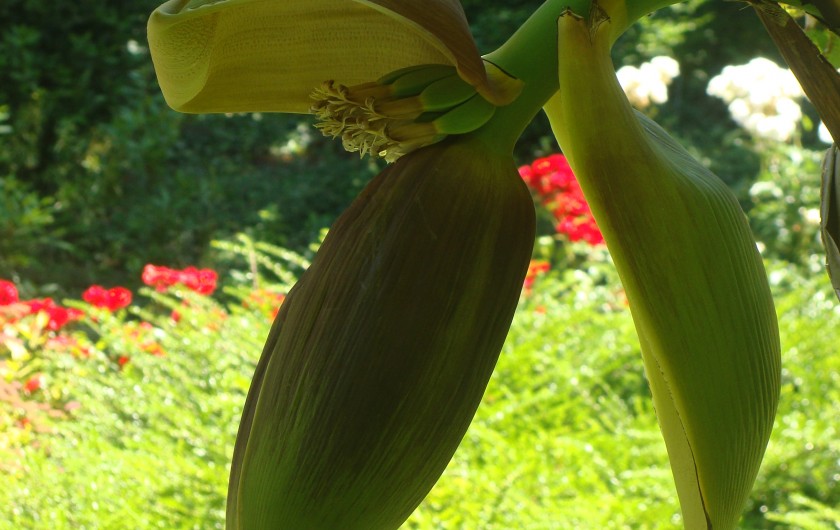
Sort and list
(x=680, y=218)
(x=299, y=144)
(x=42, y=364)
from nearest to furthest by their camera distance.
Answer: (x=680, y=218) → (x=42, y=364) → (x=299, y=144)

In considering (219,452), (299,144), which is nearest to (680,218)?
(219,452)

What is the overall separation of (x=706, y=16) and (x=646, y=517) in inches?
196

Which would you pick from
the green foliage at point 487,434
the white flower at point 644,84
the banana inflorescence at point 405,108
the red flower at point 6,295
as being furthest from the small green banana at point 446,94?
the white flower at point 644,84

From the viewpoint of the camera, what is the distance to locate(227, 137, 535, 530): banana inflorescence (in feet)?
0.93

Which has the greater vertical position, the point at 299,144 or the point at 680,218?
the point at 299,144

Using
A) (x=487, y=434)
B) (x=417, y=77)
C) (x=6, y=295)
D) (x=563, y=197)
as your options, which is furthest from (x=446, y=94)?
(x=563, y=197)

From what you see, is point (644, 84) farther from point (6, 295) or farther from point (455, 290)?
point (455, 290)

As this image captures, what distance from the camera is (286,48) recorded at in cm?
34

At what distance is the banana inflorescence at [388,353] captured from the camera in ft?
0.93

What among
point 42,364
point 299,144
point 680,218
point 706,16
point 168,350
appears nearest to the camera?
point 680,218

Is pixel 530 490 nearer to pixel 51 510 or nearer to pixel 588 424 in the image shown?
pixel 588 424

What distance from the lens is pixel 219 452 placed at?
6.47 ft

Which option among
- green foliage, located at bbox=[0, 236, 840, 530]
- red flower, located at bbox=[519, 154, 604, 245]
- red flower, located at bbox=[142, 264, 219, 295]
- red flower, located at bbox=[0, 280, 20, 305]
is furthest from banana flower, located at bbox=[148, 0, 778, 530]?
red flower, located at bbox=[519, 154, 604, 245]

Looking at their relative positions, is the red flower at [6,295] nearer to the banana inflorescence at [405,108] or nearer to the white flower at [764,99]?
the banana inflorescence at [405,108]
